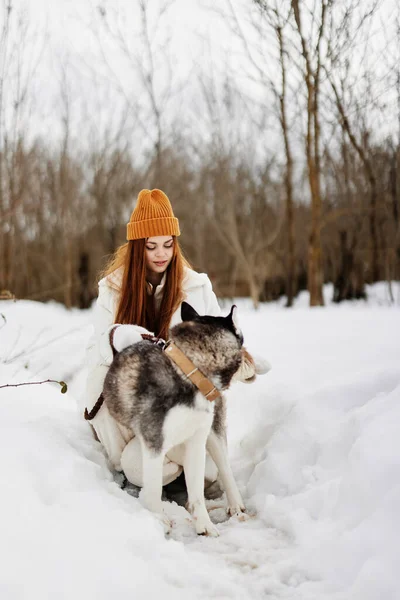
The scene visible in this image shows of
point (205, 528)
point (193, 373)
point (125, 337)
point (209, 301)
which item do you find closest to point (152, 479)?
point (205, 528)

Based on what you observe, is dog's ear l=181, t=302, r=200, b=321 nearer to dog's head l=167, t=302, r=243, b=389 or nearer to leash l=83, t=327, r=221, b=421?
dog's head l=167, t=302, r=243, b=389

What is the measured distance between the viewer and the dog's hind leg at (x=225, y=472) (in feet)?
8.18

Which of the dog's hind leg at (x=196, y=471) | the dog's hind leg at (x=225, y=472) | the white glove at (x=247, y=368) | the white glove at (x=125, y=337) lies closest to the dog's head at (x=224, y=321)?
the white glove at (x=247, y=368)

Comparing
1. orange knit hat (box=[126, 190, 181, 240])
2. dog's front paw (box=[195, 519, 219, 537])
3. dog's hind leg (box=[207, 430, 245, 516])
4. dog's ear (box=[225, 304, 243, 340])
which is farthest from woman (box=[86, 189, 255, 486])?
dog's ear (box=[225, 304, 243, 340])

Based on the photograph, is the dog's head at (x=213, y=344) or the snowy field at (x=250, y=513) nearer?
the snowy field at (x=250, y=513)

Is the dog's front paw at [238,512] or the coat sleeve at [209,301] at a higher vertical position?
the coat sleeve at [209,301]

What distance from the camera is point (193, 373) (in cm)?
218

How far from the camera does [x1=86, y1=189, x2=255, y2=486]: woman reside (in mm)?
2682

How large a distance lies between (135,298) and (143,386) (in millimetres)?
688

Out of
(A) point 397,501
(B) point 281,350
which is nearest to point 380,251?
(B) point 281,350

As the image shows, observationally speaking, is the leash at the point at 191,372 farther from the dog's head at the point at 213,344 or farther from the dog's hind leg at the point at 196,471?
the dog's hind leg at the point at 196,471

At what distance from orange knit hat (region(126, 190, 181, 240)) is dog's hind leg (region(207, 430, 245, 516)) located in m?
1.19

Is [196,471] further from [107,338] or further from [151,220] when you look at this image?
[151,220]

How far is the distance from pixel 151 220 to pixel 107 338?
74 cm
